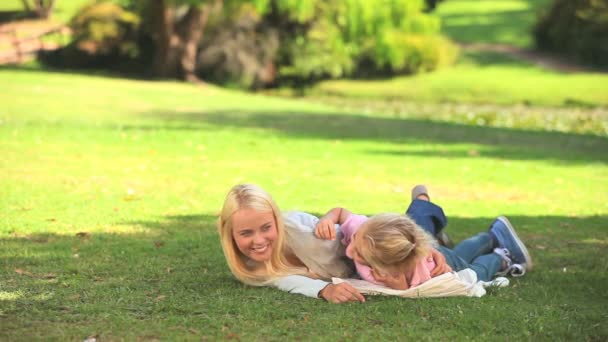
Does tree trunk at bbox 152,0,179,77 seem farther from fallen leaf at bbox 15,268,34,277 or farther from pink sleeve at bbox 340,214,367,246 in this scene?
pink sleeve at bbox 340,214,367,246

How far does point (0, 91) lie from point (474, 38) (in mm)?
23120

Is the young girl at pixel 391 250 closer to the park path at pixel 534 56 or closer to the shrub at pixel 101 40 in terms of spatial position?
the park path at pixel 534 56

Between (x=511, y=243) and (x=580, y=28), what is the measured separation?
2801 centimetres

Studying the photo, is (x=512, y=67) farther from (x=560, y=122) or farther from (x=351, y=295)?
(x=351, y=295)

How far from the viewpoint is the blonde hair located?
208 inches

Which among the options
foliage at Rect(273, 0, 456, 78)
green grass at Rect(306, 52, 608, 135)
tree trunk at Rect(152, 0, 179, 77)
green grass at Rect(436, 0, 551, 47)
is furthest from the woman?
green grass at Rect(436, 0, 551, 47)

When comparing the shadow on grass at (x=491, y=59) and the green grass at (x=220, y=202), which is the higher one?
the green grass at (x=220, y=202)

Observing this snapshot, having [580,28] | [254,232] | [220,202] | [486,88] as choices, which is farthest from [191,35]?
[254,232]

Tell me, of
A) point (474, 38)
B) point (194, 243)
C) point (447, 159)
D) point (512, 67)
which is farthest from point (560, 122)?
point (474, 38)

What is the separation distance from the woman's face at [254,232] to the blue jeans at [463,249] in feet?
4.06

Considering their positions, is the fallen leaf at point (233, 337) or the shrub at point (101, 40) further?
the shrub at point (101, 40)

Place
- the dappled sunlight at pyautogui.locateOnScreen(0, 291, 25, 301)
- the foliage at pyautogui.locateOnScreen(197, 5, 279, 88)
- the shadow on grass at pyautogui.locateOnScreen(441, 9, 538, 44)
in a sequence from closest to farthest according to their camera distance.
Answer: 1. the dappled sunlight at pyautogui.locateOnScreen(0, 291, 25, 301)
2. the foliage at pyautogui.locateOnScreen(197, 5, 279, 88)
3. the shadow on grass at pyautogui.locateOnScreen(441, 9, 538, 44)

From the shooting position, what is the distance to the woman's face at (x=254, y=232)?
17.3 feet

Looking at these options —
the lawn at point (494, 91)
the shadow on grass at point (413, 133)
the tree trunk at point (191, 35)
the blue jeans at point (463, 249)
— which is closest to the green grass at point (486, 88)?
the lawn at point (494, 91)
